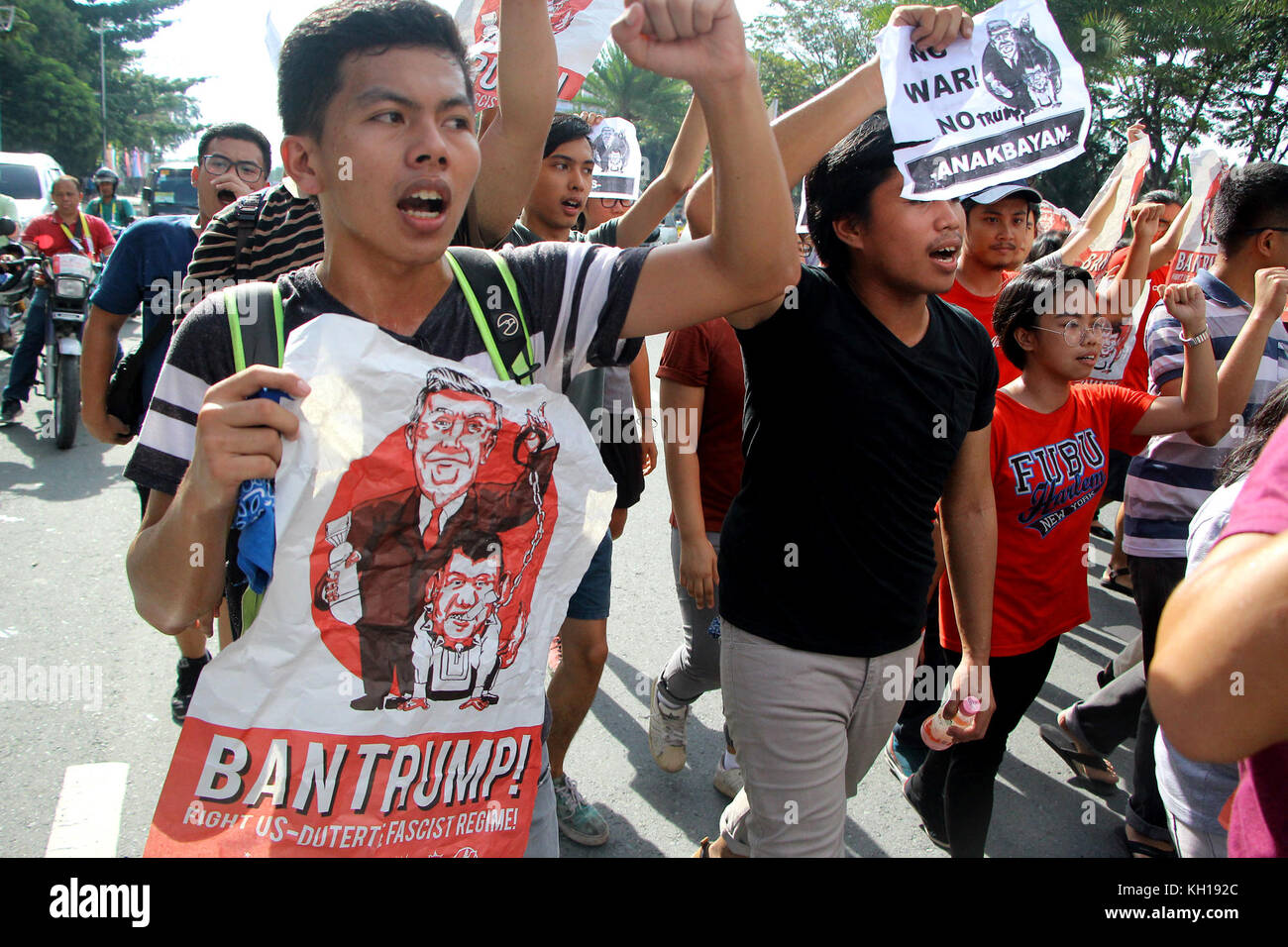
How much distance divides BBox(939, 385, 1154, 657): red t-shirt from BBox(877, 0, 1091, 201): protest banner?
94 cm

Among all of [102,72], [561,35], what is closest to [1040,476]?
[561,35]

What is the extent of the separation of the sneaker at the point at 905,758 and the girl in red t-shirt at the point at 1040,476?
0.39 metres

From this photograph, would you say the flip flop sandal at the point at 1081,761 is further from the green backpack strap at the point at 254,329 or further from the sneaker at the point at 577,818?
the green backpack strap at the point at 254,329

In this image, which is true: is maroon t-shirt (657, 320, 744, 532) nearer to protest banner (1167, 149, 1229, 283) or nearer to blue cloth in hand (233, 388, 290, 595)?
blue cloth in hand (233, 388, 290, 595)

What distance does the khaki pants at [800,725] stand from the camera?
2.10 meters

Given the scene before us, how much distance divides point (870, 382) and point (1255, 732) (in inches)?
46.1

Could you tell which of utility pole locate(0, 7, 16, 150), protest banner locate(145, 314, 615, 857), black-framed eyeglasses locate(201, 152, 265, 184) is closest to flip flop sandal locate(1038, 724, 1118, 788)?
protest banner locate(145, 314, 615, 857)

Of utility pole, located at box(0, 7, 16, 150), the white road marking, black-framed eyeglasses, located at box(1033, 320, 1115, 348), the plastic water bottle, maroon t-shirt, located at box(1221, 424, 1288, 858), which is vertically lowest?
the white road marking

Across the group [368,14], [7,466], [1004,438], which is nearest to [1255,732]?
[368,14]

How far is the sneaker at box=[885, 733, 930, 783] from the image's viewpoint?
11.5 feet

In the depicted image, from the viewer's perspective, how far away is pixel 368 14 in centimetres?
144

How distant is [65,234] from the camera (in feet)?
27.4

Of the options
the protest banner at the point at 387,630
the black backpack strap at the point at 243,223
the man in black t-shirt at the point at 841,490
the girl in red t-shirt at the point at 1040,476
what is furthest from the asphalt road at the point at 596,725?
the black backpack strap at the point at 243,223
